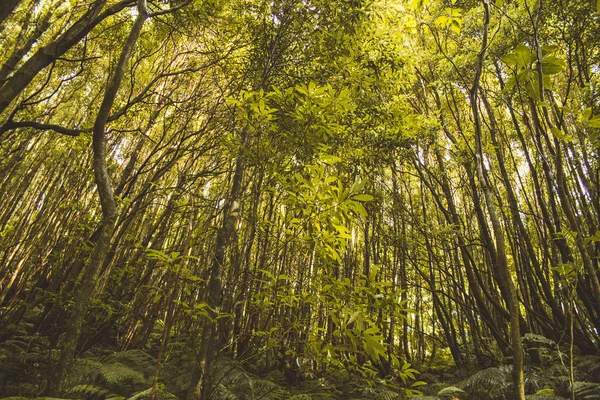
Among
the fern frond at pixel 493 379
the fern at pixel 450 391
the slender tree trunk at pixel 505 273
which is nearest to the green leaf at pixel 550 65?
the slender tree trunk at pixel 505 273

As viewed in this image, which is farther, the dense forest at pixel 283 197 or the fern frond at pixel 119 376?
the fern frond at pixel 119 376

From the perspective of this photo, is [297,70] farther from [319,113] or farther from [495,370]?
[495,370]

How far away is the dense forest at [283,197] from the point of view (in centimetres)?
147

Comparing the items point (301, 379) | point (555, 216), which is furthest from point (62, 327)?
point (555, 216)

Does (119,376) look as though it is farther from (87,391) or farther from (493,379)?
(493,379)

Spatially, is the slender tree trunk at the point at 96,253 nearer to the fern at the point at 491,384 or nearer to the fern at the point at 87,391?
the fern at the point at 87,391

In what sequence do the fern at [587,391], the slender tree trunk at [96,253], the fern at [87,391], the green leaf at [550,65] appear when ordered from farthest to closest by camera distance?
1. the fern at [87,391]
2. the fern at [587,391]
3. the slender tree trunk at [96,253]
4. the green leaf at [550,65]

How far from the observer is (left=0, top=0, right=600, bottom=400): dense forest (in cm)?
147

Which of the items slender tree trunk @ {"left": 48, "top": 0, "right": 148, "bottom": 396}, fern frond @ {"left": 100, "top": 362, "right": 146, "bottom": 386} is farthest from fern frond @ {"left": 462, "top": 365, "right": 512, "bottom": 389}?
slender tree trunk @ {"left": 48, "top": 0, "right": 148, "bottom": 396}

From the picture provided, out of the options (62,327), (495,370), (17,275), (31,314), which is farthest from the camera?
(31,314)

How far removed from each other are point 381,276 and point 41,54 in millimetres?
4949

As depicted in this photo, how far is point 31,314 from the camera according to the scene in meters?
4.71

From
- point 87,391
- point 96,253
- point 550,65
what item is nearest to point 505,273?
point 550,65

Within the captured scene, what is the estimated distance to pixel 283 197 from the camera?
1.90 meters
